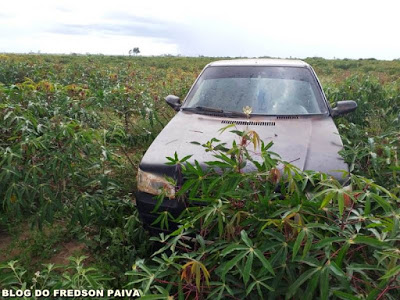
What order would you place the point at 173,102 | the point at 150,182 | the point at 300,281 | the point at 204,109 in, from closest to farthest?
the point at 300,281
the point at 150,182
the point at 204,109
the point at 173,102

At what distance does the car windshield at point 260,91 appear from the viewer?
3654 millimetres

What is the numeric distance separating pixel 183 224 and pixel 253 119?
1.57 metres

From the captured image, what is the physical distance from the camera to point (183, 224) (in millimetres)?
2193

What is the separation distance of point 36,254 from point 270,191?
229 cm

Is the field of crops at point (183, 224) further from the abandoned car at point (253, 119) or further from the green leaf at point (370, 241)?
the abandoned car at point (253, 119)

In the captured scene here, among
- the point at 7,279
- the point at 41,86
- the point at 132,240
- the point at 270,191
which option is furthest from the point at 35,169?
the point at 41,86

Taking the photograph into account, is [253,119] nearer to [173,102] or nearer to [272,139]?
[272,139]

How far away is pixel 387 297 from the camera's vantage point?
1.60 metres

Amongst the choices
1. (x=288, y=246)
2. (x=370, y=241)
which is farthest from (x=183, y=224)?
(x=370, y=241)

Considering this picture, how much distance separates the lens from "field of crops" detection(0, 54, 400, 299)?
5.14ft

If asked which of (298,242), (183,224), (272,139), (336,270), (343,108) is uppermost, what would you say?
(343,108)

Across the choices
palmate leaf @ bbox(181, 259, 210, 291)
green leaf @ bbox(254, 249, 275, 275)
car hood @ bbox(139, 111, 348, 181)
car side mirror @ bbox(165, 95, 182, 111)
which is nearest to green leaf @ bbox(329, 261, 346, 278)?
green leaf @ bbox(254, 249, 275, 275)

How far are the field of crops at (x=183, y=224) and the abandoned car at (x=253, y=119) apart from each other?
0.76ft

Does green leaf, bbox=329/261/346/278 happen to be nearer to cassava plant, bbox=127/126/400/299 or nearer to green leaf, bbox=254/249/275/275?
cassava plant, bbox=127/126/400/299
